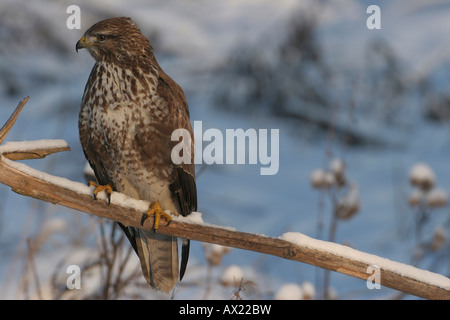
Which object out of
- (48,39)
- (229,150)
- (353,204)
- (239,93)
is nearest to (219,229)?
(353,204)

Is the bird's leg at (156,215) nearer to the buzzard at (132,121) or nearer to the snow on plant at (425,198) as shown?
the buzzard at (132,121)

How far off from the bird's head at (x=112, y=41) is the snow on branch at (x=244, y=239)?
660 mm

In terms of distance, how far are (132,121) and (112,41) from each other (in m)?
0.53

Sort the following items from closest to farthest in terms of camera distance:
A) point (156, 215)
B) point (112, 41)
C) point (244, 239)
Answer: point (244, 239)
point (156, 215)
point (112, 41)

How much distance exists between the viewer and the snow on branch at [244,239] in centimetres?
247

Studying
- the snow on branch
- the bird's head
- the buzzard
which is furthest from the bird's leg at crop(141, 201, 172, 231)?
the bird's head

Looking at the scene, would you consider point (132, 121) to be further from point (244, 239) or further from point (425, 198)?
point (425, 198)

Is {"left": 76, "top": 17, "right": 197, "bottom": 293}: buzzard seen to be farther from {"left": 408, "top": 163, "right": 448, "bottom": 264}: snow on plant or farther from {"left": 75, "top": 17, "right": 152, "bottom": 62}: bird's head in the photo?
{"left": 408, "top": 163, "right": 448, "bottom": 264}: snow on plant

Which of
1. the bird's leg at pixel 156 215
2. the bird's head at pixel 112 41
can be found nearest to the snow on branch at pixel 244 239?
the bird's leg at pixel 156 215

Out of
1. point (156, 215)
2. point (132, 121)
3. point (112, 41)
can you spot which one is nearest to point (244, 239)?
point (156, 215)

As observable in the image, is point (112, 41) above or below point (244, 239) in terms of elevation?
above

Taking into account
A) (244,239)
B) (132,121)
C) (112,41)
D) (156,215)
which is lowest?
(244,239)

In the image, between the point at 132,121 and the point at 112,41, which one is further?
the point at 112,41

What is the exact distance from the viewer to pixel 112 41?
3137 mm
